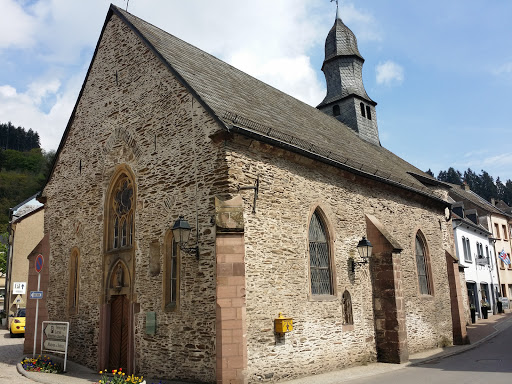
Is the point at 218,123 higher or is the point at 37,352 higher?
the point at 218,123

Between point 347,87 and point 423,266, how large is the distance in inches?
425

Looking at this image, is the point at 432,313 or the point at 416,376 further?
the point at 432,313

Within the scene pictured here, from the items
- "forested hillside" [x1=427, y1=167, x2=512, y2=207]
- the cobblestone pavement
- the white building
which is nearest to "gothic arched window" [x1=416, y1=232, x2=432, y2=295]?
the white building

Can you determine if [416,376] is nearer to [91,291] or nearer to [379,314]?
[379,314]

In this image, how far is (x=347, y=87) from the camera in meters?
23.7

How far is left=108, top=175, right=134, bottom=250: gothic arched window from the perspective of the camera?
12648mm

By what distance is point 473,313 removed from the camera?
1022 inches

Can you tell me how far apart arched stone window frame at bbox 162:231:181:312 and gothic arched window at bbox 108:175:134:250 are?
185 cm

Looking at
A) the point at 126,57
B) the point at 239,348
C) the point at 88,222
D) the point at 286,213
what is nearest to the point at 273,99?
the point at 126,57

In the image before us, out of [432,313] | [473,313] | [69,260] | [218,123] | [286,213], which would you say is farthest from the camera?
[473,313]

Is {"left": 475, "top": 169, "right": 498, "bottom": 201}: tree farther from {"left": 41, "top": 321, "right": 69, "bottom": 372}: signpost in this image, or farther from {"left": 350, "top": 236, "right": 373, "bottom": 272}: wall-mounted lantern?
{"left": 41, "top": 321, "right": 69, "bottom": 372}: signpost

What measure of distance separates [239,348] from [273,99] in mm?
10767

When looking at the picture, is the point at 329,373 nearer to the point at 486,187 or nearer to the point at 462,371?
the point at 462,371

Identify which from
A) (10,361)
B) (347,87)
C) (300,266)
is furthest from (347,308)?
(347,87)
